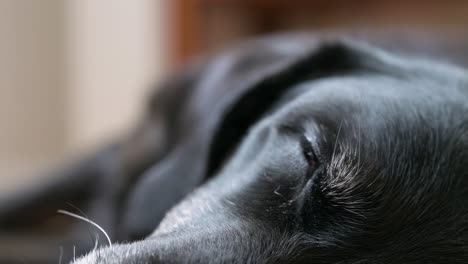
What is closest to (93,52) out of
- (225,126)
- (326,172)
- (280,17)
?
(280,17)

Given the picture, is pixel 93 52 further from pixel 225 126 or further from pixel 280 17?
pixel 225 126

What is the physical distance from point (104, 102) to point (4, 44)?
2.02ft

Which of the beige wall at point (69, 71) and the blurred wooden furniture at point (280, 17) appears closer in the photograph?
the blurred wooden furniture at point (280, 17)

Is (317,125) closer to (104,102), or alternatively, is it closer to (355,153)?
(355,153)

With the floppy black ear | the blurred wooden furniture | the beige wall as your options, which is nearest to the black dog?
the floppy black ear

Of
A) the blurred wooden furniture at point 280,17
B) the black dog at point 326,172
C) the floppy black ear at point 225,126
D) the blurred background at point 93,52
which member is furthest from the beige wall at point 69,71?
the black dog at point 326,172

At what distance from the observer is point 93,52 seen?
3.77 meters

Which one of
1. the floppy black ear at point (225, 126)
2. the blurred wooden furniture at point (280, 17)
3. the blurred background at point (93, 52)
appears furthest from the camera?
the blurred background at point (93, 52)

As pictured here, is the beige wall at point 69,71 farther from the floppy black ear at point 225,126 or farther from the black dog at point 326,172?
the black dog at point 326,172

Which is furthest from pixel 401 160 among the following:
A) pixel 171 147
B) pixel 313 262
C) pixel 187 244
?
pixel 171 147

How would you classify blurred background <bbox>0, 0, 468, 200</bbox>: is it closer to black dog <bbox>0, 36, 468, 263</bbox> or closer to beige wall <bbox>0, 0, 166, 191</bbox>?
beige wall <bbox>0, 0, 166, 191</bbox>

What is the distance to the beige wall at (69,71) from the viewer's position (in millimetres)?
3639

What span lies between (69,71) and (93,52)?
0.21 metres

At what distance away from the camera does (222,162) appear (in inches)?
53.1
